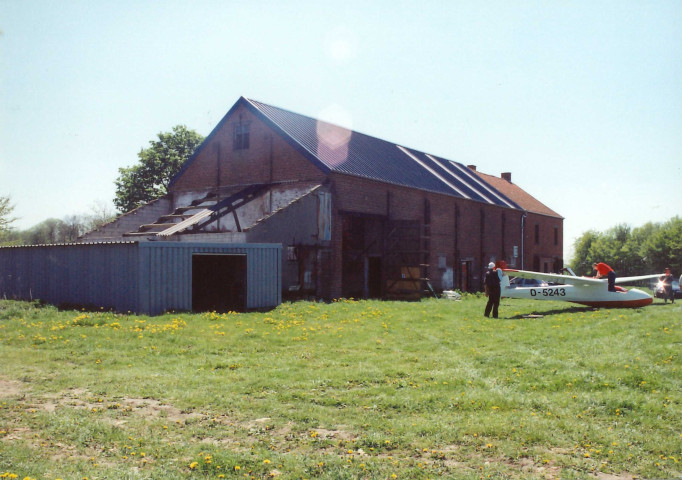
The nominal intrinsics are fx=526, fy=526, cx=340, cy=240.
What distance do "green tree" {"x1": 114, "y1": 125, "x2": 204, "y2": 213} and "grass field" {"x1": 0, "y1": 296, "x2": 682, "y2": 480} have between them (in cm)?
3622

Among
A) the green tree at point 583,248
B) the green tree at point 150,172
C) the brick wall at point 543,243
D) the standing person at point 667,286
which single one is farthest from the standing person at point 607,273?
the green tree at point 583,248

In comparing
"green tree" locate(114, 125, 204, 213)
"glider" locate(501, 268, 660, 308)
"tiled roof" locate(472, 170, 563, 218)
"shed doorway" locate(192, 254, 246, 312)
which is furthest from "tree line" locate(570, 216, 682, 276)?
"shed doorway" locate(192, 254, 246, 312)

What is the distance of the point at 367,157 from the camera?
30375 millimetres

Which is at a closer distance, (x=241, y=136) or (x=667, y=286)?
(x=667, y=286)

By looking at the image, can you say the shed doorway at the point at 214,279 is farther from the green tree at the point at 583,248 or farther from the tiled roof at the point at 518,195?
the green tree at the point at 583,248

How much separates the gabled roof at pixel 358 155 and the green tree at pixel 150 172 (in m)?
17.3

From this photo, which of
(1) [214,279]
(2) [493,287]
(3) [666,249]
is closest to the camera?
(2) [493,287]

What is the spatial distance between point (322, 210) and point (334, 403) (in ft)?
57.2

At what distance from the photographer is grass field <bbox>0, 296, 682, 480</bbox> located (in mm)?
5219

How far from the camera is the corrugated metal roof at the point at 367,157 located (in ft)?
88.0

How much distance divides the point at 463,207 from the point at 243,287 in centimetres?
2019

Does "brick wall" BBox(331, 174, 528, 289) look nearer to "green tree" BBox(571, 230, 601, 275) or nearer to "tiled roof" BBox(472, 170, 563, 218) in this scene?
"tiled roof" BBox(472, 170, 563, 218)

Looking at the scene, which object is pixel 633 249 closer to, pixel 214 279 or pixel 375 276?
pixel 375 276

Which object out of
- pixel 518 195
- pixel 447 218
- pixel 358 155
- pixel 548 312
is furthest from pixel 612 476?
pixel 518 195
